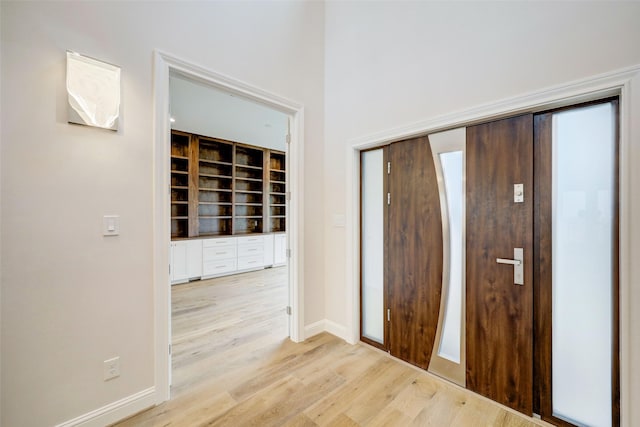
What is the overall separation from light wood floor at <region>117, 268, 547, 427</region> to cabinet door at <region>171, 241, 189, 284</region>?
1.98 metres

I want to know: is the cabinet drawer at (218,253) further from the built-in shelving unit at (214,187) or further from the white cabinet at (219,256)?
the built-in shelving unit at (214,187)

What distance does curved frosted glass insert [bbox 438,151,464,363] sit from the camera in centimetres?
205

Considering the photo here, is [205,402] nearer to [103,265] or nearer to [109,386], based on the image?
[109,386]

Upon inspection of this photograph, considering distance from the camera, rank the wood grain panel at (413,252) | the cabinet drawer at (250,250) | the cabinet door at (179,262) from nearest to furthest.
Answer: the wood grain panel at (413,252) < the cabinet door at (179,262) < the cabinet drawer at (250,250)

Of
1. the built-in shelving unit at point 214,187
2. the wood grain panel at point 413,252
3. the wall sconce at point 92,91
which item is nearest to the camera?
the wall sconce at point 92,91

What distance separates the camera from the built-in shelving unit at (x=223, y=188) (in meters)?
5.37

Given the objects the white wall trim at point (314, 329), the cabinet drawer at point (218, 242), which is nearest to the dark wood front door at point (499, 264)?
the white wall trim at point (314, 329)

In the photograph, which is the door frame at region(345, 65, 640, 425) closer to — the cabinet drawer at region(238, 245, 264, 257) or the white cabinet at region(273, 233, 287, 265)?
the cabinet drawer at region(238, 245, 264, 257)

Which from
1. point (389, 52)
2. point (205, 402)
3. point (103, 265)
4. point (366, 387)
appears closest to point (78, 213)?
point (103, 265)

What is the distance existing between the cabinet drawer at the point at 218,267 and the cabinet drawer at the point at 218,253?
0.08 m

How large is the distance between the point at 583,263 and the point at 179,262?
5392 millimetres

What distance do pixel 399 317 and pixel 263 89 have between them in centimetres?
245

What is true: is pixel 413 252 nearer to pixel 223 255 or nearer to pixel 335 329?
pixel 335 329

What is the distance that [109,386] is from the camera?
168 centimetres
